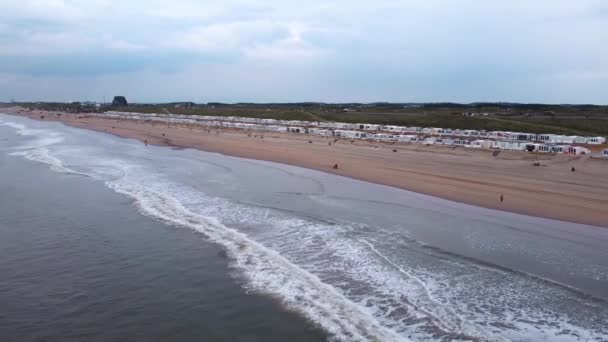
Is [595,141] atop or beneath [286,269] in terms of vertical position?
atop

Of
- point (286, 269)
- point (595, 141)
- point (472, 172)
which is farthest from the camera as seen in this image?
point (595, 141)

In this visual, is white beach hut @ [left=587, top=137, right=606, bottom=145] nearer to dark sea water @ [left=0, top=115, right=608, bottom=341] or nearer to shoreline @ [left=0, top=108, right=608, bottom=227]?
shoreline @ [left=0, top=108, right=608, bottom=227]

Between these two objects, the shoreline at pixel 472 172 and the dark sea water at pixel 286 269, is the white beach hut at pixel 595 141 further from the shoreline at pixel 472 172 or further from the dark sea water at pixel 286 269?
the dark sea water at pixel 286 269

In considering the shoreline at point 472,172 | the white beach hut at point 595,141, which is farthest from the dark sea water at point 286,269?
the white beach hut at point 595,141

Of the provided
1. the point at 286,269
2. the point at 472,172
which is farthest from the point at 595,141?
the point at 286,269

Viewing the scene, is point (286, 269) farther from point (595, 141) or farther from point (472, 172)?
point (595, 141)

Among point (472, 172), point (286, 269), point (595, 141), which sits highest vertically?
point (595, 141)

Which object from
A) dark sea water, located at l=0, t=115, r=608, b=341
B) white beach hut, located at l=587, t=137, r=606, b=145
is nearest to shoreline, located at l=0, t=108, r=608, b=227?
dark sea water, located at l=0, t=115, r=608, b=341
